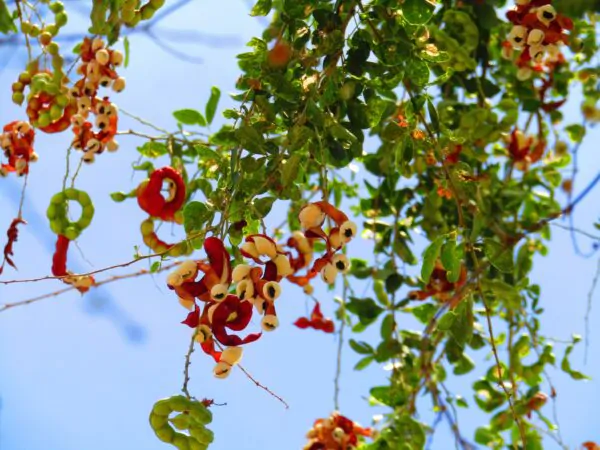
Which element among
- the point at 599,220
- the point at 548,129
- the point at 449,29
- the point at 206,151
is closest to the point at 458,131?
the point at 449,29

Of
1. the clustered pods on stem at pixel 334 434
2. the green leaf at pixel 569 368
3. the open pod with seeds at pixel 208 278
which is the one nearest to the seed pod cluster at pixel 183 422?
the open pod with seeds at pixel 208 278

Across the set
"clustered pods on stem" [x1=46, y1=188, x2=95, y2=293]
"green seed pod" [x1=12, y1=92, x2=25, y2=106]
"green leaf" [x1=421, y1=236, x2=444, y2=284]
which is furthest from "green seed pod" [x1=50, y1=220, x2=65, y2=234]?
"green leaf" [x1=421, y1=236, x2=444, y2=284]

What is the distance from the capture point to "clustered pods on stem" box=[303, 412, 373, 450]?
53.6 inches

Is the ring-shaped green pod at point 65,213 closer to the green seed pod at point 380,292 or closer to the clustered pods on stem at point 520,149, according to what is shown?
the green seed pod at point 380,292

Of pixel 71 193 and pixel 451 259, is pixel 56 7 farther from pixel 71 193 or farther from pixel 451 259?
pixel 451 259

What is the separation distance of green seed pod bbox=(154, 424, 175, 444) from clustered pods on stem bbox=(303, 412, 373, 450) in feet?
1.92

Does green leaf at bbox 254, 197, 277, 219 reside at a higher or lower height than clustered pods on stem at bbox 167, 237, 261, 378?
higher

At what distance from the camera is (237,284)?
0.78 m

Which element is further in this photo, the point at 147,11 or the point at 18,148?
the point at 18,148

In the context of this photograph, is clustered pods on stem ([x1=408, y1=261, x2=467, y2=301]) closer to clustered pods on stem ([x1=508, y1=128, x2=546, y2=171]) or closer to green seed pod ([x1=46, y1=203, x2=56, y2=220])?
clustered pods on stem ([x1=508, y1=128, x2=546, y2=171])

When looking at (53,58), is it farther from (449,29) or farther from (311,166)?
(449,29)

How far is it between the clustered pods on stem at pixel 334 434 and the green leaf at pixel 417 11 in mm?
721

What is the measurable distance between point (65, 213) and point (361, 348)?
0.73m

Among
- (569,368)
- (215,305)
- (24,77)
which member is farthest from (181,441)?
(569,368)
